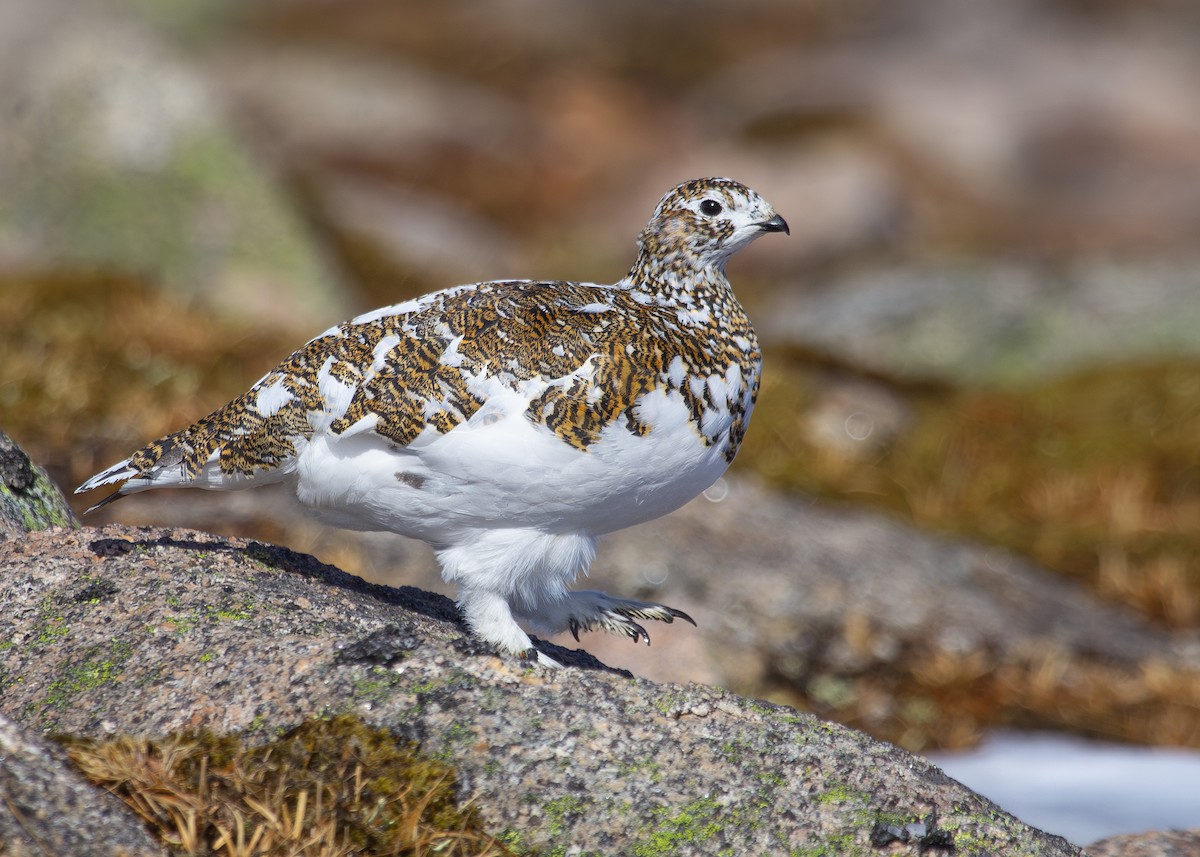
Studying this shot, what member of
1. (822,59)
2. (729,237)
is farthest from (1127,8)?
(729,237)

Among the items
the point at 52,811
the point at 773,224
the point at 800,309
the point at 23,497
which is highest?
the point at 800,309

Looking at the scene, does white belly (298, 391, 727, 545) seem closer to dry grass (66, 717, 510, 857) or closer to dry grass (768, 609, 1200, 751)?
dry grass (66, 717, 510, 857)

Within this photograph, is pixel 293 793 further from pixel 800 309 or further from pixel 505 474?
pixel 800 309

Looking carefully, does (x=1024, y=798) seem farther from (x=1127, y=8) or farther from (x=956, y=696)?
(x=1127, y=8)

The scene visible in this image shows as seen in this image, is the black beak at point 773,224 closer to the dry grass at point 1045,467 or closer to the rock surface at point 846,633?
the rock surface at point 846,633

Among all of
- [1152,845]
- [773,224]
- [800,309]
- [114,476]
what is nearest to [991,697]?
[1152,845]

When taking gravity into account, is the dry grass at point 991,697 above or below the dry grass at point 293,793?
above

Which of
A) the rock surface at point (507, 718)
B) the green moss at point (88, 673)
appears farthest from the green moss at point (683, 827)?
the green moss at point (88, 673)
